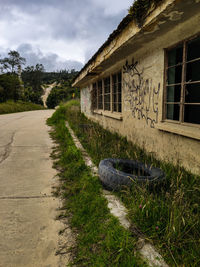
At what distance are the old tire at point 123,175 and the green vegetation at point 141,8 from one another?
7.59ft

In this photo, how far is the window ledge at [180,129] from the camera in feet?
9.07

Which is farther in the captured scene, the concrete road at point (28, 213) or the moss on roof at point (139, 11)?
the moss on roof at point (139, 11)

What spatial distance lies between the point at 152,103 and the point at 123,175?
2.19 metres

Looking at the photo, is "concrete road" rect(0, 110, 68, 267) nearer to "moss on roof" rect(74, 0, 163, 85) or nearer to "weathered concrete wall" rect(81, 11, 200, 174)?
"weathered concrete wall" rect(81, 11, 200, 174)

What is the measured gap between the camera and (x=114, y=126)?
647 cm

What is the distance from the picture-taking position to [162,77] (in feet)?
11.8

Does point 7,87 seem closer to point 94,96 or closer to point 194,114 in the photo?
point 94,96

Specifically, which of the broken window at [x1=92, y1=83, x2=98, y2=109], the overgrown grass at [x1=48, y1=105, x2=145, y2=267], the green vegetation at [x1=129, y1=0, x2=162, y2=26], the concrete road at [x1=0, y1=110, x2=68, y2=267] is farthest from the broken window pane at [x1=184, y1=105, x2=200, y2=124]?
the broken window at [x1=92, y1=83, x2=98, y2=109]

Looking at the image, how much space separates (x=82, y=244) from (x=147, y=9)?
320 cm

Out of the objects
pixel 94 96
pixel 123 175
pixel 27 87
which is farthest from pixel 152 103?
pixel 27 87

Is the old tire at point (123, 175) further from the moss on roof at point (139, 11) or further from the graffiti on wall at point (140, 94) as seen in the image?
the moss on roof at point (139, 11)

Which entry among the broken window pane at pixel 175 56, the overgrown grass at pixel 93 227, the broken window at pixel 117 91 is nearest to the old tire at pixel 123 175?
the overgrown grass at pixel 93 227

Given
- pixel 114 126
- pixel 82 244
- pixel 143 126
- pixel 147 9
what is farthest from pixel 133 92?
pixel 82 244

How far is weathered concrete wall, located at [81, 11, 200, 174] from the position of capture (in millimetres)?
2959
